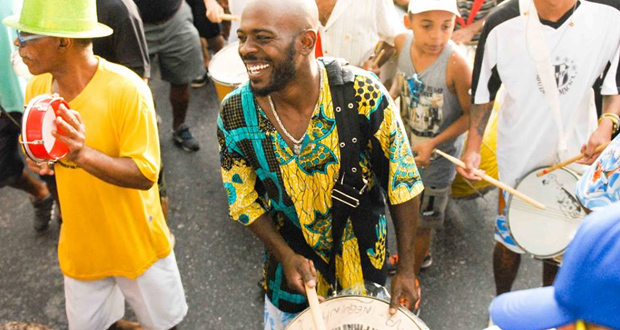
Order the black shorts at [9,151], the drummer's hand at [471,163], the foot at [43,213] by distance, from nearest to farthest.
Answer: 1. the drummer's hand at [471,163]
2. the black shorts at [9,151]
3. the foot at [43,213]

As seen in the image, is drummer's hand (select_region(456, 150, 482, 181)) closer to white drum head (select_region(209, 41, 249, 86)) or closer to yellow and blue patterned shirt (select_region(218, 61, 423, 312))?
yellow and blue patterned shirt (select_region(218, 61, 423, 312))

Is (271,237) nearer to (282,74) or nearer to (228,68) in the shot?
(282,74)

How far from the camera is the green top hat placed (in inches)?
92.7

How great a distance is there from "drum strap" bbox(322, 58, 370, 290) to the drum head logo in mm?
1165

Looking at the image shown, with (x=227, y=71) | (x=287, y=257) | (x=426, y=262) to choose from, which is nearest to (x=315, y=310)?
(x=287, y=257)

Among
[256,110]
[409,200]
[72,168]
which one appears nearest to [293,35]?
[256,110]

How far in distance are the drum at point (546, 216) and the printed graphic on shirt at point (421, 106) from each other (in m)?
0.55

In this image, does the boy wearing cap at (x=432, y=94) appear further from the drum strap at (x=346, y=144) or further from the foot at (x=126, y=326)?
the foot at (x=126, y=326)

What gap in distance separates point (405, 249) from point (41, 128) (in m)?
1.40

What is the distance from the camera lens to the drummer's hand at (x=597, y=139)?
8.89ft

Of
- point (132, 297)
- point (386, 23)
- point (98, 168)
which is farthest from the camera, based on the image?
point (386, 23)

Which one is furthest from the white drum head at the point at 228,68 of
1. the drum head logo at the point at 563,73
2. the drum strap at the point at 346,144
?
the drum head logo at the point at 563,73

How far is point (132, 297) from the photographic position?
285 centimetres

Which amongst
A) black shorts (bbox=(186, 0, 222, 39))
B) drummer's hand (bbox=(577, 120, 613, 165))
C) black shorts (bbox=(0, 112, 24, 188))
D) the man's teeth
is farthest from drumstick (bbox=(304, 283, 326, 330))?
black shorts (bbox=(186, 0, 222, 39))
